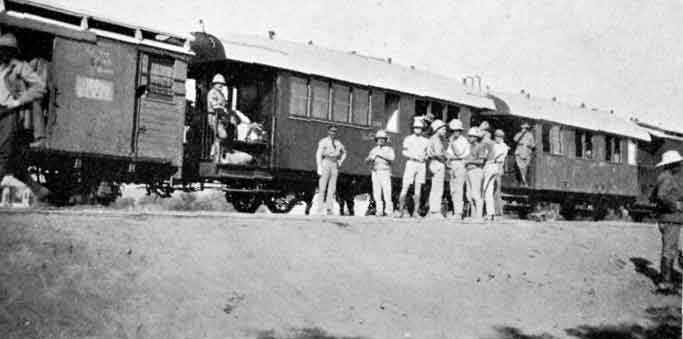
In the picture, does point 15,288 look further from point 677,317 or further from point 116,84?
point 677,317

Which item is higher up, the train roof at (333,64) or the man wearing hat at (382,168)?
the train roof at (333,64)

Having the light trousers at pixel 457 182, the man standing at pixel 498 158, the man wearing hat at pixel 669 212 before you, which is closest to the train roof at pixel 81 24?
the light trousers at pixel 457 182

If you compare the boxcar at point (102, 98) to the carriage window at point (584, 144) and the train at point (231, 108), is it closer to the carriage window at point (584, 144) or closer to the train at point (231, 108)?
the train at point (231, 108)

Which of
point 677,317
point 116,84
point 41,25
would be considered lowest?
point 677,317

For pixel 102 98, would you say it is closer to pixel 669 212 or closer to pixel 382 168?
pixel 382 168

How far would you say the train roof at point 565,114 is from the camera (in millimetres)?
18812

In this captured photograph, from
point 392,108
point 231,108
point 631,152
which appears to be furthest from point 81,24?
point 631,152

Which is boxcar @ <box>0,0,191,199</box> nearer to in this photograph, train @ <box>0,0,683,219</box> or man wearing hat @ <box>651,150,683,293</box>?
train @ <box>0,0,683,219</box>

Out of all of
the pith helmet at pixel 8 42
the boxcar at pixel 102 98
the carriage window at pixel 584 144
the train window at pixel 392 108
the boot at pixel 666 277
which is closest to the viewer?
the pith helmet at pixel 8 42

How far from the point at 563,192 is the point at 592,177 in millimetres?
1511

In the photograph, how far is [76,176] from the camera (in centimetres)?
1042

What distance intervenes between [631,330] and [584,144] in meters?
13.9

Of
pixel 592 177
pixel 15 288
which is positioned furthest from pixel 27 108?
pixel 592 177

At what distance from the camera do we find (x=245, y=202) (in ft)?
43.8
